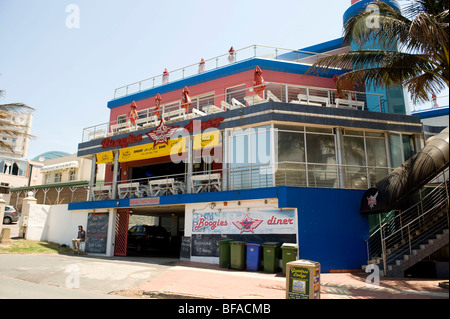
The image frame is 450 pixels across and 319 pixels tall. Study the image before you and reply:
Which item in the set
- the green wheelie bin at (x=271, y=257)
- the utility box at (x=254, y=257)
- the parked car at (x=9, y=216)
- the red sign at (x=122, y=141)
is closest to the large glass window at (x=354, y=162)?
the green wheelie bin at (x=271, y=257)

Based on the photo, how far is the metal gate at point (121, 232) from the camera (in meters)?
18.2

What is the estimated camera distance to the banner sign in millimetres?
12891

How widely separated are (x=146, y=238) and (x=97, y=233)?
266cm

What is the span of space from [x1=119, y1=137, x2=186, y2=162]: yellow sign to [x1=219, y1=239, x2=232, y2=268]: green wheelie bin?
212 inches

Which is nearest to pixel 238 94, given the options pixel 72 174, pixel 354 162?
pixel 354 162

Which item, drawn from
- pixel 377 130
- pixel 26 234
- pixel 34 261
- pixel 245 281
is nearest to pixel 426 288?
pixel 245 281

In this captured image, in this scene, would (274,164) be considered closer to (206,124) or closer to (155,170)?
(206,124)

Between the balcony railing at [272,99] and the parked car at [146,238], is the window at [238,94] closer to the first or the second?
the balcony railing at [272,99]

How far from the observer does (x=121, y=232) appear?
18.5 m

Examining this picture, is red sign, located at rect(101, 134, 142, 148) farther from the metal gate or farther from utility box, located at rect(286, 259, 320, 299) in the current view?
utility box, located at rect(286, 259, 320, 299)

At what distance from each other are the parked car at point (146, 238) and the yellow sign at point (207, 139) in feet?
22.5

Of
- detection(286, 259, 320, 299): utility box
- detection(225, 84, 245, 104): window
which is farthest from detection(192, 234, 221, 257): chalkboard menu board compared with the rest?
detection(225, 84, 245, 104): window
